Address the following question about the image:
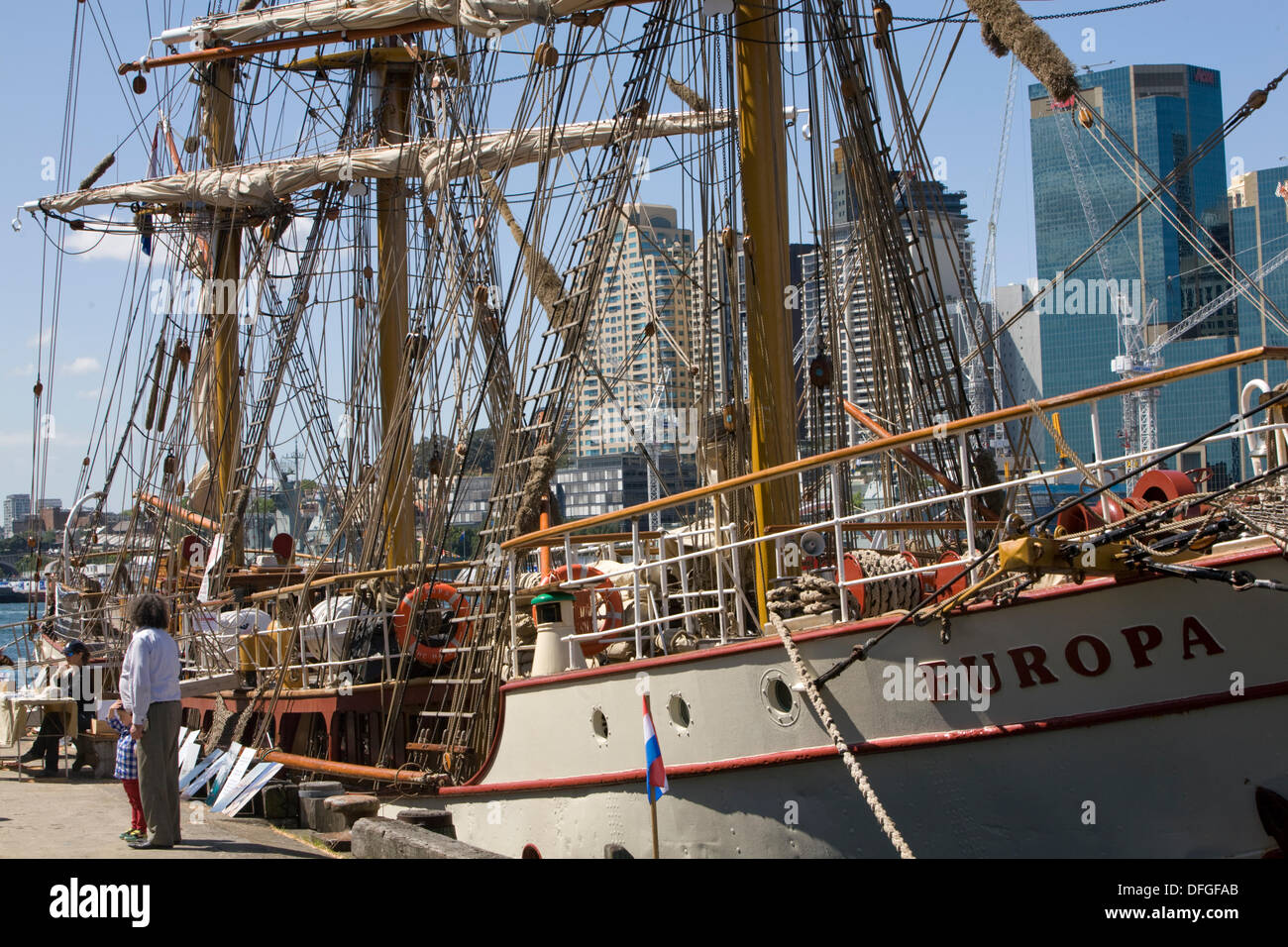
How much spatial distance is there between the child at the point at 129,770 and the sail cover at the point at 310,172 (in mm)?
13026

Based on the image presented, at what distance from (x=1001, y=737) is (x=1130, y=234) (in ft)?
564

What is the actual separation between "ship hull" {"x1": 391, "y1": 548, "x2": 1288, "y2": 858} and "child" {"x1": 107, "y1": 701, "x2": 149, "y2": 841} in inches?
127

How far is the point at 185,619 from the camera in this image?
61.7 feet

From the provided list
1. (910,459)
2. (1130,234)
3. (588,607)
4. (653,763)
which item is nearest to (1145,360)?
(1130,234)

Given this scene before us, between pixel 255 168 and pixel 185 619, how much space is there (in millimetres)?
10682

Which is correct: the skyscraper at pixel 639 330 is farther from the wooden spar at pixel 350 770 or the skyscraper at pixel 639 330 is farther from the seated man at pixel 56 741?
the seated man at pixel 56 741

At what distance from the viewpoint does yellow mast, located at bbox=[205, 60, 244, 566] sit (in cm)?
2514

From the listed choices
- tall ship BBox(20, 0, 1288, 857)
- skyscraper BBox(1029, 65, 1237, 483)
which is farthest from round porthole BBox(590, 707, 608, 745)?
skyscraper BBox(1029, 65, 1237, 483)

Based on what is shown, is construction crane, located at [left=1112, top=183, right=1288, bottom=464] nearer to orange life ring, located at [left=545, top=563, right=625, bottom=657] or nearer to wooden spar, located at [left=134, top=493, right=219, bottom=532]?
wooden spar, located at [left=134, top=493, right=219, bottom=532]

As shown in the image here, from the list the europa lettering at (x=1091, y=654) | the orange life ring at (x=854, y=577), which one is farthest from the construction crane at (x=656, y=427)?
the europa lettering at (x=1091, y=654)

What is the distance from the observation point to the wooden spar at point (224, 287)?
82.5 feet

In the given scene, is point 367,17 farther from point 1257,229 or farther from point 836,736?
point 1257,229
